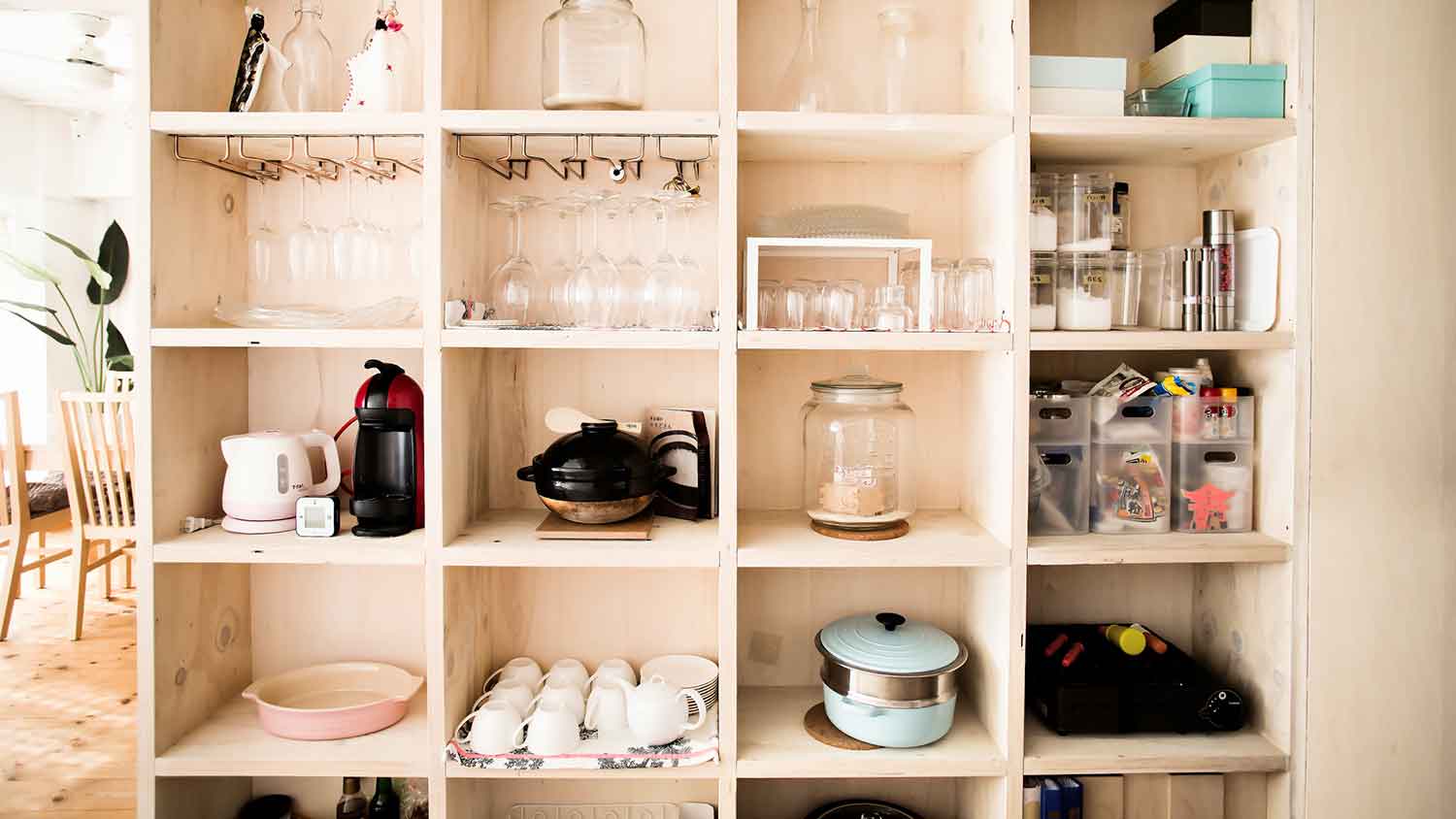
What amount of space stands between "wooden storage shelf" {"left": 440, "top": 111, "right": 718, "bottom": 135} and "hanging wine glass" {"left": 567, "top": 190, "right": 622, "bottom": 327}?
0.18m

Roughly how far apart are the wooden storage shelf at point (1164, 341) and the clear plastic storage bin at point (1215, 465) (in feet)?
0.51

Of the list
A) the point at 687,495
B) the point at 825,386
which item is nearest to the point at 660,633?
the point at 687,495

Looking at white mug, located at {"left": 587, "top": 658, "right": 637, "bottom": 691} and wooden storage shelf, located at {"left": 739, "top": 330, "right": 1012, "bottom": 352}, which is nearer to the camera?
wooden storage shelf, located at {"left": 739, "top": 330, "right": 1012, "bottom": 352}

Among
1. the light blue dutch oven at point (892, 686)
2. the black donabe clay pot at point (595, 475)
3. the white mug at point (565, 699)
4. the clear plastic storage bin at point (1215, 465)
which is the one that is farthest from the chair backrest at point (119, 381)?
the clear plastic storage bin at point (1215, 465)

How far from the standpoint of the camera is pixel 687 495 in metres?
1.90

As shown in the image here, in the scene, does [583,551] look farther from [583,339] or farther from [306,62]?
[306,62]

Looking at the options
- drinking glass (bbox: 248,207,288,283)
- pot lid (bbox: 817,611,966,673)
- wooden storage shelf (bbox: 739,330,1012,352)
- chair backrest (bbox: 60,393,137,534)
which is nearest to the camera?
wooden storage shelf (bbox: 739,330,1012,352)

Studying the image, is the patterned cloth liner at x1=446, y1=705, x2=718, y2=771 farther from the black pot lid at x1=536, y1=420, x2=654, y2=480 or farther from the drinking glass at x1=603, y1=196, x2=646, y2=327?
the drinking glass at x1=603, y1=196, x2=646, y2=327

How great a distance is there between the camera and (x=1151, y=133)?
64.9 inches

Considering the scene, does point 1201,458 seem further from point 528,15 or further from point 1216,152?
point 528,15

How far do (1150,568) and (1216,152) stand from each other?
1000 mm

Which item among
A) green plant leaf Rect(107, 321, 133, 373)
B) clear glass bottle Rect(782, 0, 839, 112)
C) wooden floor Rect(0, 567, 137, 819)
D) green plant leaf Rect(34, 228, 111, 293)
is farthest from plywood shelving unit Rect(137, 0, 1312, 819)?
green plant leaf Rect(107, 321, 133, 373)

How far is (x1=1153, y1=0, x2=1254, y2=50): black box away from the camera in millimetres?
1793

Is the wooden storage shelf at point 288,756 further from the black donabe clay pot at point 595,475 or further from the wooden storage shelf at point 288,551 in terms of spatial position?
the black donabe clay pot at point 595,475
